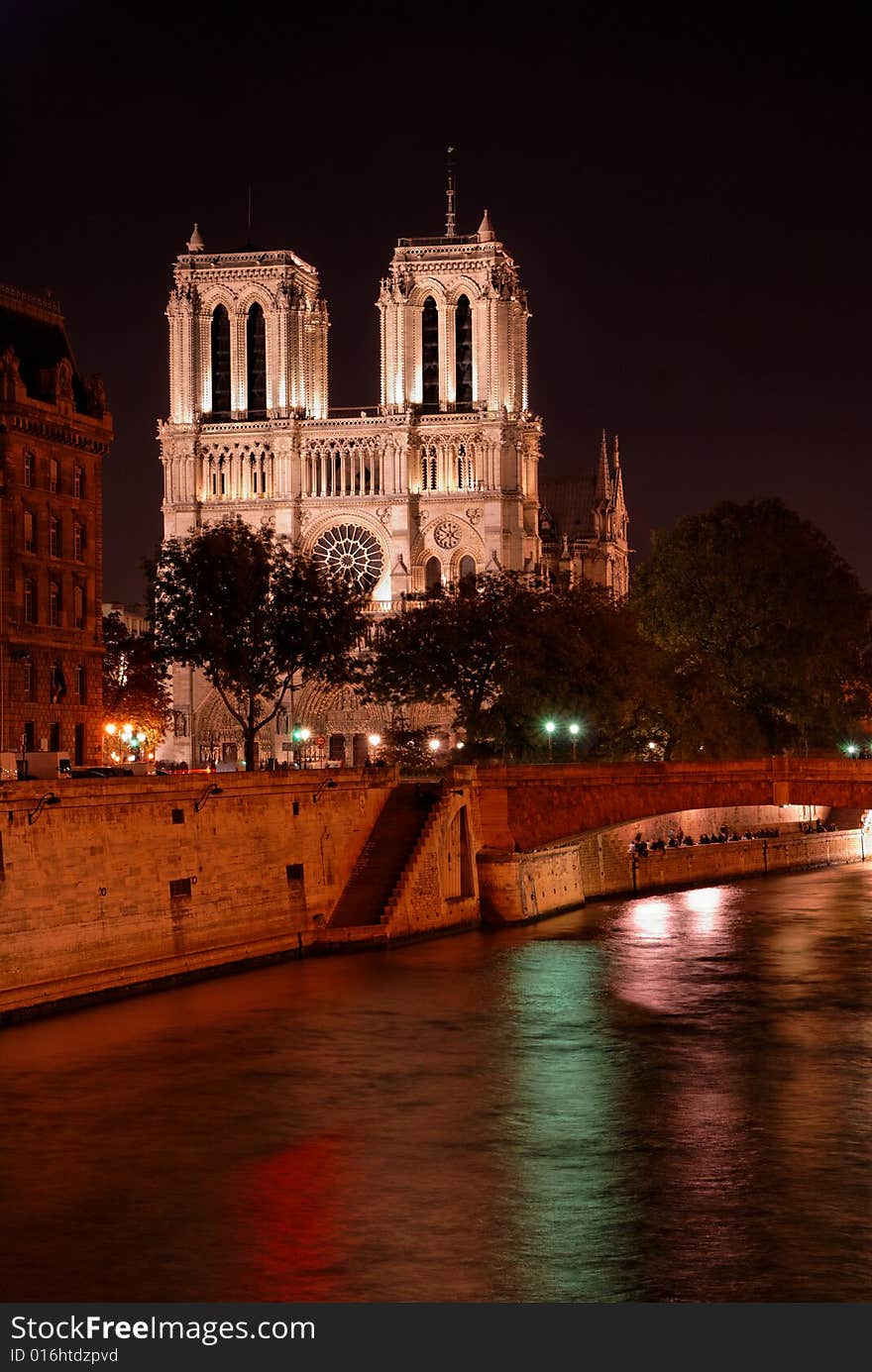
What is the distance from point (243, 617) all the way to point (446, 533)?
2091 inches

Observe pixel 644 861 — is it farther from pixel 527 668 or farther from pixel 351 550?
pixel 351 550

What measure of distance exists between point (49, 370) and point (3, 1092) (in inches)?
1245

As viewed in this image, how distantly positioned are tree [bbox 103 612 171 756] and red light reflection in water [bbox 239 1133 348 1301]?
229 feet

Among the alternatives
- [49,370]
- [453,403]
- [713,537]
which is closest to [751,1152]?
[49,370]

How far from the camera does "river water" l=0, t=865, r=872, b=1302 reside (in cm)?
2711

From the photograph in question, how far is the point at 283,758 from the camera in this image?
120 m

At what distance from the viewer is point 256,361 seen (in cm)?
12900

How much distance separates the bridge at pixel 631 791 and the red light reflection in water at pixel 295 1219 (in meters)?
29.6

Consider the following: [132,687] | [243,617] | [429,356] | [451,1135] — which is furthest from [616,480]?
[451,1135]

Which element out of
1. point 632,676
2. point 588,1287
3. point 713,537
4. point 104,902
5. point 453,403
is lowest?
point 588,1287

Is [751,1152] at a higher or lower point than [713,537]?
lower

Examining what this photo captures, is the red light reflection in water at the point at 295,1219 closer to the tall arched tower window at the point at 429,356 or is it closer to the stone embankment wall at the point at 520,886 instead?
the stone embankment wall at the point at 520,886

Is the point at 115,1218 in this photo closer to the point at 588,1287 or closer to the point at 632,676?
the point at 588,1287

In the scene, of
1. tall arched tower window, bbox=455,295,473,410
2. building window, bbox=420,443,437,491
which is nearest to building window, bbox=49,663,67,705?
building window, bbox=420,443,437,491
